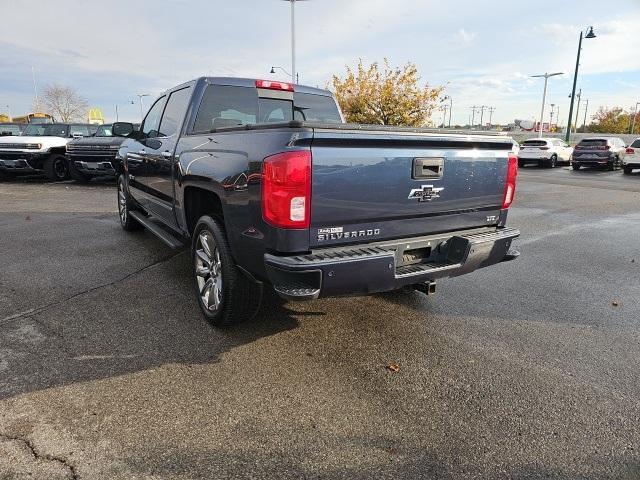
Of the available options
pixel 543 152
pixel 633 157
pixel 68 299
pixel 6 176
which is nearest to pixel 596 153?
pixel 633 157

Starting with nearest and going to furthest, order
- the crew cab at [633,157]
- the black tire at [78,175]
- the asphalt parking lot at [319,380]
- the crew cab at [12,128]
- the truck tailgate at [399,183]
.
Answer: the asphalt parking lot at [319,380]
the truck tailgate at [399,183]
the black tire at [78,175]
the crew cab at [12,128]
the crew cab at [633,157]

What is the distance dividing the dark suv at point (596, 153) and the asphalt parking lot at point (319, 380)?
19441 mm

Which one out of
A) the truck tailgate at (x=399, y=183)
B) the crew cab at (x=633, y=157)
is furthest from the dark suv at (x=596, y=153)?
the truck tailgate at (x=399, y=183)

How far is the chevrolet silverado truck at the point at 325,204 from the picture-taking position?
9.20 ft

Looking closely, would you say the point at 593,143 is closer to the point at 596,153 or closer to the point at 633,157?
the point at 596,153

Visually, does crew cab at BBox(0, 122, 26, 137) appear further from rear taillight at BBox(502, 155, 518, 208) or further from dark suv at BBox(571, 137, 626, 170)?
dark suv at BBox(571, 137, 626, 170)

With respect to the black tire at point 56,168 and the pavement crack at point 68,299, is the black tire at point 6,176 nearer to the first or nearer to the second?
the black tire at point 56,168

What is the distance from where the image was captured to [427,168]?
10.7 feet

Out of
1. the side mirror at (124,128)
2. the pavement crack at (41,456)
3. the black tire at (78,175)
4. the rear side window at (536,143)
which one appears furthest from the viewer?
the rear side window at (536,143)

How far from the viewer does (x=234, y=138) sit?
10.7 feet

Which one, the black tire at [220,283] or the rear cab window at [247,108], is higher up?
the rear cab window at [247,108]

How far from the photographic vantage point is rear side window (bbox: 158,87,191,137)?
15.2 feet

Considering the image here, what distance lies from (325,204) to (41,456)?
196 cm

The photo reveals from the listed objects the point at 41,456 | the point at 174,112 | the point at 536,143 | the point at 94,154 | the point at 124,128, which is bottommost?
the point at 41,456
